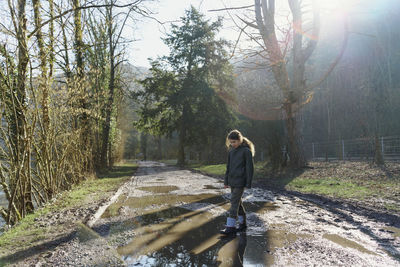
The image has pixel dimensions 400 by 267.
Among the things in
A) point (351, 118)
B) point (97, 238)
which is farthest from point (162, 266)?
point (351, 118)

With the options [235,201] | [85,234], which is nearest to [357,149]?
[235,201]

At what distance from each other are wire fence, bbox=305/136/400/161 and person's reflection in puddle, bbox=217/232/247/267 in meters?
15.3

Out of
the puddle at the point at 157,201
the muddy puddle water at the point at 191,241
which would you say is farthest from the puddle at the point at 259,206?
the puddle at the point at 157,201

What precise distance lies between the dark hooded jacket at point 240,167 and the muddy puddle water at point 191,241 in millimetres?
848

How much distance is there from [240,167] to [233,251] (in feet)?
5.25

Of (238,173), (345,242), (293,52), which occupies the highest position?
(293,52)

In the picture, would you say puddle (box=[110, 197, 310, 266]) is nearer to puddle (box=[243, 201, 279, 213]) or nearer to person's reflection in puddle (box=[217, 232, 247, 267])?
person's reflection in puddle (box=[217, 232, 247, 267])

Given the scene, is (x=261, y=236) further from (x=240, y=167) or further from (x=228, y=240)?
(x=240, y=167)

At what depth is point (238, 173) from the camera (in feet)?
17.4

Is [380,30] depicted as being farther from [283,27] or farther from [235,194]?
[235,194]

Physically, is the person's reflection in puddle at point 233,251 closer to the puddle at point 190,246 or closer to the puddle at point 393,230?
the puddle at point 190,246

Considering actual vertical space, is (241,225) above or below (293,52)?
below

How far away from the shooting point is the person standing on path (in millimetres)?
5152

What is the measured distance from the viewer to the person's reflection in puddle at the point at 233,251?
12.1 feet
